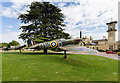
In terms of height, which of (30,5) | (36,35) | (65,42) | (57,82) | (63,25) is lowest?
(57,82)

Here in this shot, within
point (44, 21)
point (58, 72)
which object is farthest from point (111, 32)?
point (58, 72)

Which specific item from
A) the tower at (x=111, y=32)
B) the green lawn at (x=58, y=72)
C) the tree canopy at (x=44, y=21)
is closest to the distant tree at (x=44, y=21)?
the tree canopy at (x=44, y=21)

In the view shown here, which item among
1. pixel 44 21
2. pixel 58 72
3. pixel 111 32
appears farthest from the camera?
pixel 111 32

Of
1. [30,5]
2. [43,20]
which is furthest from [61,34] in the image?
[30,5]

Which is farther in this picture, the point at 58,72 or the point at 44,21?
the point at 44,21

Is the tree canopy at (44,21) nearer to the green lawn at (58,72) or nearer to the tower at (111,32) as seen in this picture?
the green lawn at (58,72)

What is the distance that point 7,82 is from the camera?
A: 3803mm

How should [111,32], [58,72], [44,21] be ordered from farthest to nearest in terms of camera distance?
[111,32]
[44,21]
[58,72]

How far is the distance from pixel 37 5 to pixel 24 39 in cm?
1233

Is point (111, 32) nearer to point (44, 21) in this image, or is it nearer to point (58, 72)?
point (44, 21)

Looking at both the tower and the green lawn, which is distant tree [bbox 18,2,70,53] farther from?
the tower

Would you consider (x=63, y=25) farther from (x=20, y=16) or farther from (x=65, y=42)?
(x=20, y=16)

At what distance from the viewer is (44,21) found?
22.6 metres

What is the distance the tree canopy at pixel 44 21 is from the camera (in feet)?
70.6
